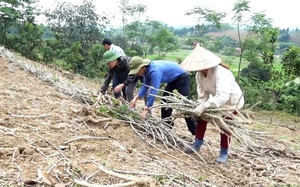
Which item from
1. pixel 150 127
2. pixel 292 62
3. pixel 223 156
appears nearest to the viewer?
pixel 223 156

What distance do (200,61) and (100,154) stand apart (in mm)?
1217

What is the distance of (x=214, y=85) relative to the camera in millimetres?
3764

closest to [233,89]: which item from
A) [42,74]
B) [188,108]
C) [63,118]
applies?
[188,108]

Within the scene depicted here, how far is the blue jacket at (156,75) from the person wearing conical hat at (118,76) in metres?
0.38

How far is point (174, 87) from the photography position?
4582mm

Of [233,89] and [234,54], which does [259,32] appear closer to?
[234,54]

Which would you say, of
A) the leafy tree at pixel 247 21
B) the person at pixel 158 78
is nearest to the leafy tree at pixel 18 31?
the leafy tree at pixel 247 21

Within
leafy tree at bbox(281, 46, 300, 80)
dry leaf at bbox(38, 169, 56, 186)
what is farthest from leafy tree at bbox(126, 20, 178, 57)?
dry leaf at bbox(38, 169, 56, 186)

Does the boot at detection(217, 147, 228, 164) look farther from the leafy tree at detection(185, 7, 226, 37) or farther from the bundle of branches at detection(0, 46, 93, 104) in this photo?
the leafy tree at detection(185, 7, 226, 37)

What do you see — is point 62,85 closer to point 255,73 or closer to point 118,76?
point 118,76

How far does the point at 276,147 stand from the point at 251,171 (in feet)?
3.68

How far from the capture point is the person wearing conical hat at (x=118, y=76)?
4785 mm

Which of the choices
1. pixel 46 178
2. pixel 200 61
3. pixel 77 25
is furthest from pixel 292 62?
pixel 77 25

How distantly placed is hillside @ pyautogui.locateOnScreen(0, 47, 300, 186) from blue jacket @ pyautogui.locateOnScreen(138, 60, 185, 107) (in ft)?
1.54
